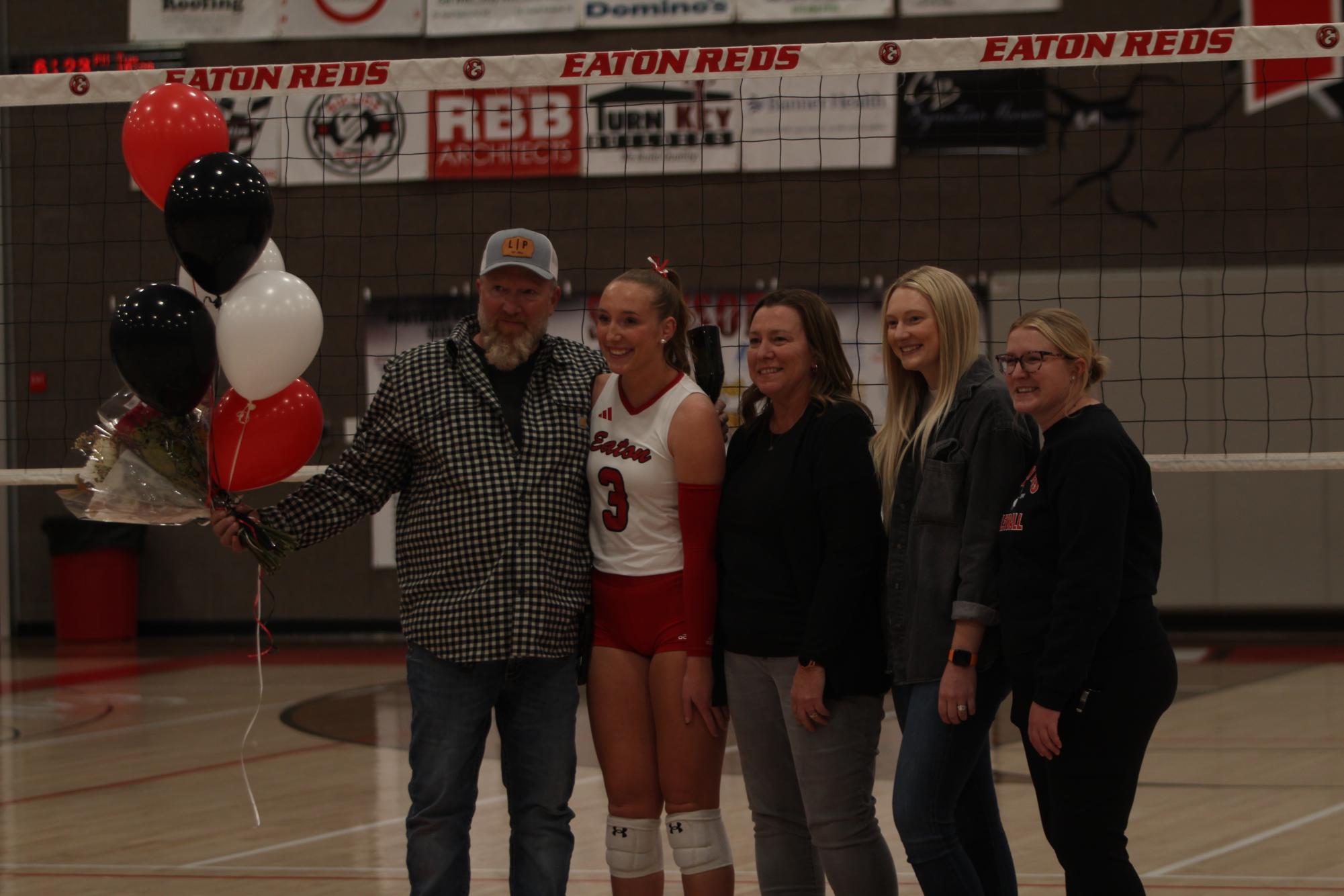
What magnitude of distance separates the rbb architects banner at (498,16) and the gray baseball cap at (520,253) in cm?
821

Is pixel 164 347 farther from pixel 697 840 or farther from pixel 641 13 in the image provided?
pixel 641 13

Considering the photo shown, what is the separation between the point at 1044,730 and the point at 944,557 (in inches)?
17.3

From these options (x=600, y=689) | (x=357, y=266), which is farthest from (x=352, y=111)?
(x=600, y=689)

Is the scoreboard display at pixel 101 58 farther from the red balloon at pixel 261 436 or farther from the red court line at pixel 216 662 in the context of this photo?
the red balloon at pixel 261 436

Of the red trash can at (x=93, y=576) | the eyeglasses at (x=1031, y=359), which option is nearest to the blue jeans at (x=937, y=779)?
the eyeglasses at (x=1031, y=359)

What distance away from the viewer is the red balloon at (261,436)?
3645 millimetres

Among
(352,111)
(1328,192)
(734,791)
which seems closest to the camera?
(734,791)

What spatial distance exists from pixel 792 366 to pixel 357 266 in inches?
341

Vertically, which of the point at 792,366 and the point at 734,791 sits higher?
the point at 792,366

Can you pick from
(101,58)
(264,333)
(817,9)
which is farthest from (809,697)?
(101,58)

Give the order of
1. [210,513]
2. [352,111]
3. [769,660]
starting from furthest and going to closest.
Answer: [352,111] < [210,513] < [769,660]

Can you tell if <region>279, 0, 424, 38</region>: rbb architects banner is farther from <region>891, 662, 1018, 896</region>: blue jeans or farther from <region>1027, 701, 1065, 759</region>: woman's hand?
<region>1027, 701, 1065, 759</region>: woman's hand

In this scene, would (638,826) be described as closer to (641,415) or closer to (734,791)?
(641,415)

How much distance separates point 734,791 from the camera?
6.23m
